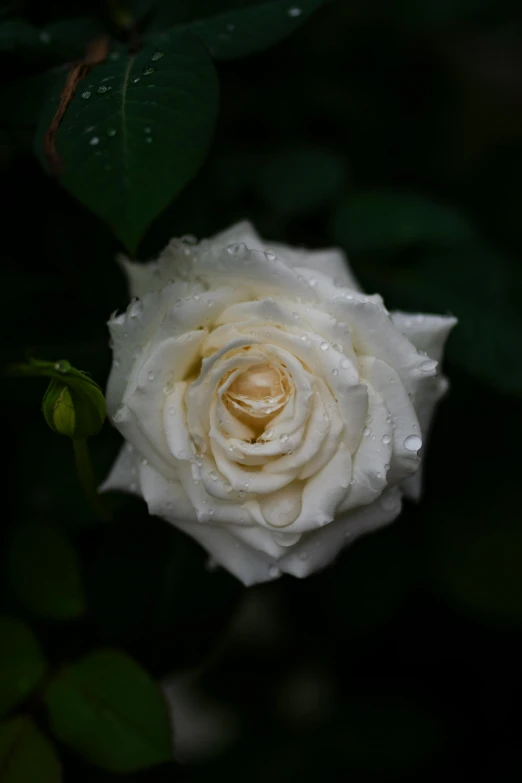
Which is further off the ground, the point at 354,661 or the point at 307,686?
the point at 354,661

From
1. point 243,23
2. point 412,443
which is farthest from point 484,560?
point 243,23

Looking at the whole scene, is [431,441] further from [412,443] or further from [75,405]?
[75,405]

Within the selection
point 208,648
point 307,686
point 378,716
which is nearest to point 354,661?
point 378,716

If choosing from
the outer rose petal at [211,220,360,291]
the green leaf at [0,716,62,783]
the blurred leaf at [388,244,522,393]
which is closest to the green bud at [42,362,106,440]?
the outer rose petal at [211,220,360,291]

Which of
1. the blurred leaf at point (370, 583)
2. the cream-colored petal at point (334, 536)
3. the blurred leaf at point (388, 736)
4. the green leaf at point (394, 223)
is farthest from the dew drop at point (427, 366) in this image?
the blurred leaf at point (388, 736)

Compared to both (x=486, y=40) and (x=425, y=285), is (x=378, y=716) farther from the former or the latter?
(x=486, y=40)

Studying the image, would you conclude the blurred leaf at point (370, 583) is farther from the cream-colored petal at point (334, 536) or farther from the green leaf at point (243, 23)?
the green leaf at point (243, 23)

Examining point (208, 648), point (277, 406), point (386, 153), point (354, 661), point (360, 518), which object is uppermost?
point (277, 406)
